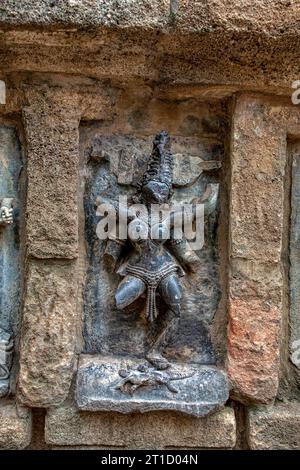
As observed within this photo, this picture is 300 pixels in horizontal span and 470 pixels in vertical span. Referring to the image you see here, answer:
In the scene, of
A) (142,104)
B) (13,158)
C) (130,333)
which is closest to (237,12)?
(142,104)

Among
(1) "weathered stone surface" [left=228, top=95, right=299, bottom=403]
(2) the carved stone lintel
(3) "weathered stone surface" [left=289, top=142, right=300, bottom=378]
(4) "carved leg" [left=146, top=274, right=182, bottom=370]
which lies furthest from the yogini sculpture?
(2) the carved stone lintel

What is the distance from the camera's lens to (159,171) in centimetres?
231

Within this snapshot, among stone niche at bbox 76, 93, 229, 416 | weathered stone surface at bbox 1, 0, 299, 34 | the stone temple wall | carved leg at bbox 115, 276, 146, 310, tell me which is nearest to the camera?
weathered stone surface at bbox 1, 0, 299, 34

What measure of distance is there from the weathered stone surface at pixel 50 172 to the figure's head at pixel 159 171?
32 cm

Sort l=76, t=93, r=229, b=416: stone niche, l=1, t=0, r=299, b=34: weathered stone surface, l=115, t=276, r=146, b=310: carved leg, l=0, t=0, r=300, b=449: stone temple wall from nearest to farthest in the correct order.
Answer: l=1, t=0, r=299, b=34: weathered stone surface, l=0, t=0, r=300, b=449: stone temple wall, l=115, t=276, r=146, b=310: carved leg, l=76, t=93, r=229, b=416: stone niche

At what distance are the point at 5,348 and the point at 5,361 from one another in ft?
0.17

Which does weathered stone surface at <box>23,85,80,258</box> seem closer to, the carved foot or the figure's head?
the figure's head

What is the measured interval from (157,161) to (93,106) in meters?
0.34

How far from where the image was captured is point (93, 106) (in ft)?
7.57

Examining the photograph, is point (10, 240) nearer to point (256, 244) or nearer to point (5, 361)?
point (5, 361)

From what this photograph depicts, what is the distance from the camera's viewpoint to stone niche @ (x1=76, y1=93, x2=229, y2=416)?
2418 mm

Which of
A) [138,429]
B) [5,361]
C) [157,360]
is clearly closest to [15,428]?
→ [5,361]

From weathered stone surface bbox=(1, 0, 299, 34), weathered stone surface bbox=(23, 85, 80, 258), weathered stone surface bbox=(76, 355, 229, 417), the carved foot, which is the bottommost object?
weathered stone surface bbox=(76, 355, 229, 417)

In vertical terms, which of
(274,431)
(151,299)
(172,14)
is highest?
(172,14)
